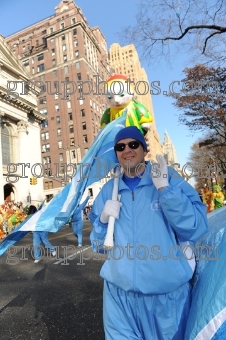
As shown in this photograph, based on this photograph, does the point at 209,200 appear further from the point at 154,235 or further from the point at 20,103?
the point at 20,103

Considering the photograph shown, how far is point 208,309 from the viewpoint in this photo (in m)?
1.49

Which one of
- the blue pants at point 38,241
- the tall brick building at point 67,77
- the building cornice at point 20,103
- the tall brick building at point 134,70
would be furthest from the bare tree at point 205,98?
the tall brick building at point 67,77

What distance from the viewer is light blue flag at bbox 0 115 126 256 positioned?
9.32 feet

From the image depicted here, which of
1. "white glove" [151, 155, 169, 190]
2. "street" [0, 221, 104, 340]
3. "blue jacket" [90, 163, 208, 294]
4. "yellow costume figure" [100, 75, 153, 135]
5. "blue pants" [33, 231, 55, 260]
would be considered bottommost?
"street" [0, 221, 104, 340]

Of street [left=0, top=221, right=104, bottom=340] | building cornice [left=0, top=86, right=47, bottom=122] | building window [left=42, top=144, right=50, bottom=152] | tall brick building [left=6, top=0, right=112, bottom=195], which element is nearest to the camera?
street [left=0, top=221, right=104, bottom=340]

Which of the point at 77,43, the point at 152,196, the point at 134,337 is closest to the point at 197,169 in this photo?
the point at 152,196

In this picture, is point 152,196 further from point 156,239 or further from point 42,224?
point 42,224

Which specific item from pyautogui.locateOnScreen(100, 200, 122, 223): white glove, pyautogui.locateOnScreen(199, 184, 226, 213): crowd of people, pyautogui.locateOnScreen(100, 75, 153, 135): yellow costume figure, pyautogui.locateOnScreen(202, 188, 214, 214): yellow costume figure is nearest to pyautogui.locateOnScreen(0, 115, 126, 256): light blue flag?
pyautogui.locateOnScreen(100, 75, 153, 135): yellow costume figure

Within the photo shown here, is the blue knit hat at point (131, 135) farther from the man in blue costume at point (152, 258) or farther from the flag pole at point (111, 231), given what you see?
the flag pole at point (111, 231)

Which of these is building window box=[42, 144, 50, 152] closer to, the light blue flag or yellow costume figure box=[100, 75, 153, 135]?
yellow costume figure box=[100, 75, 153, 135]

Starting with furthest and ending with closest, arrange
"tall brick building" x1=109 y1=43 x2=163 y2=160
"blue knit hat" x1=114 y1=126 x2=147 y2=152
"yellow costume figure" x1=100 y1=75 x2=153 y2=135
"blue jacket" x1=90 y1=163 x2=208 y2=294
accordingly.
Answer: "tall brick building" x1=109 y1=43 x2=163 y2=160
"yellow costume figure" x1=100 y1=75 x2=153 y2=135
"blue knit hat" x1=114 y1=126 x2=147 y2=152
"blue jacket" x1=90 y1=163 x2=208 y2=294

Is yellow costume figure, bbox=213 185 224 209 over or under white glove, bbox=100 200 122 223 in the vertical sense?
under

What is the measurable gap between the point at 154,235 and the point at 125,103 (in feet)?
8.91

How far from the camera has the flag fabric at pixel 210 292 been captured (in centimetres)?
144
